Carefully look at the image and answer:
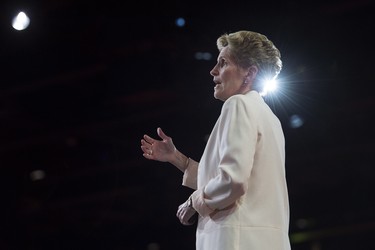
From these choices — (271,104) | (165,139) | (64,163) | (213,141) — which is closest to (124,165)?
(64,163)

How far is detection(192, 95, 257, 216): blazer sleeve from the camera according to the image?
5.45 ft

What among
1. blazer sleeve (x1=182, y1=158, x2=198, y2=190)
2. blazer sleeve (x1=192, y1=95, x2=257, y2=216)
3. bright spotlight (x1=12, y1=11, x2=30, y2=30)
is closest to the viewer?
blazer sleeve (x1=192, y1=95, x2=257, y2=216)

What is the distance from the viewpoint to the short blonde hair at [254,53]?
1.90m

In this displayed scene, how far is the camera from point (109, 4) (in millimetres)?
4223

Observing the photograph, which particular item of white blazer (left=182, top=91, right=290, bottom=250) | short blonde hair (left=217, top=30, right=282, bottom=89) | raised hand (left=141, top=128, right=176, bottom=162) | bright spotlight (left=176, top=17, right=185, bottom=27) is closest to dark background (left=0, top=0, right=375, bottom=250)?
bright spotlight (left=176, top=17, right=185, bottom=27)

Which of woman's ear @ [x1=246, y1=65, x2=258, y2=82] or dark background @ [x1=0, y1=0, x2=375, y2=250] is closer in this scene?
woman's ear @ [x1=246, y1=65, x2=258, y2=82]

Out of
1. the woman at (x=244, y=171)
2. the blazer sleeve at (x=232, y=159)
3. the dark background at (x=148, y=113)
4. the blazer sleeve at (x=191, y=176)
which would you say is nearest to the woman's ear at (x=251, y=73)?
the woman at (x=244, y=171)

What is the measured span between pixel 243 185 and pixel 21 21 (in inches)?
117

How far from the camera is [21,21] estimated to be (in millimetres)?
4277

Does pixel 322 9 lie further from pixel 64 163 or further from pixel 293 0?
pixel 64 163

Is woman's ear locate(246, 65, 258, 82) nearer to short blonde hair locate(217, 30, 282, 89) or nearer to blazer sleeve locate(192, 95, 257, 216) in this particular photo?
short blonde hair locate(217, 30, 282, 89)

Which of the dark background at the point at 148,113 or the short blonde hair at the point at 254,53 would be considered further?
the dark background at the point at 148,113

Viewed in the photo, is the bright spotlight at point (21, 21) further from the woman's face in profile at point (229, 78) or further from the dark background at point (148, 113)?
the woman's face in profile at point (229, 78)

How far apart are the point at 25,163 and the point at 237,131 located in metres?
4.25
